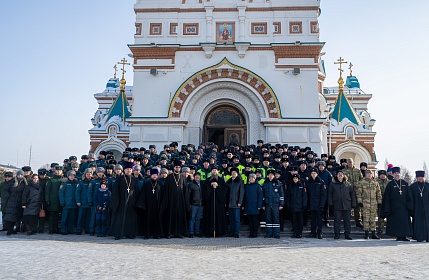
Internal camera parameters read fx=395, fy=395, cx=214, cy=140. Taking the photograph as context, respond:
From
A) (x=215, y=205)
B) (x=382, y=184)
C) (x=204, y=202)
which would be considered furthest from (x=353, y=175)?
(x=204, y=202)

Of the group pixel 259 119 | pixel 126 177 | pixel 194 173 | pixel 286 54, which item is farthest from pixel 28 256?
pixel 286 54

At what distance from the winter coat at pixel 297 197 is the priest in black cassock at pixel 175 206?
258 centimetres

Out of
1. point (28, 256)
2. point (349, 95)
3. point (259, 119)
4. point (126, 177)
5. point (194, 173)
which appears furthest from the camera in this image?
point (349, 95)

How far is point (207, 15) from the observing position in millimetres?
16828

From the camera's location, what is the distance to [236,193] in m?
9.81

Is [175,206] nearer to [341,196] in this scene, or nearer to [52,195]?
[52,195]

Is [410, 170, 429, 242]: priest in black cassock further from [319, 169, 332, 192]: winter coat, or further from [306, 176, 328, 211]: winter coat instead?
[306, 176, 328, 211]: winter coat

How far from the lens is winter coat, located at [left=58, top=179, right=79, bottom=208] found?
10.1 metres

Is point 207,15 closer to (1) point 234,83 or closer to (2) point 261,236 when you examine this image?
(1) point 234,83

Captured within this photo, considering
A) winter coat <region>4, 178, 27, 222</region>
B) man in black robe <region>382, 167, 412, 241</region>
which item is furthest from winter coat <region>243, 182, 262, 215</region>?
winter coat <region>4, 178, 27, 222</region>

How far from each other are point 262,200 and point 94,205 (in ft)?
13.7

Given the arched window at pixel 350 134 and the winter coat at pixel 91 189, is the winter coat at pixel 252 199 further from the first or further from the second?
the arched window at pixel 350 134

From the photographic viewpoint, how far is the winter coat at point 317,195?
31.7 ft

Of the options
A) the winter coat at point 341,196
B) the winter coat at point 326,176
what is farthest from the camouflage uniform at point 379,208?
the winter coat at point 326,176
